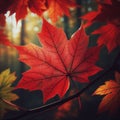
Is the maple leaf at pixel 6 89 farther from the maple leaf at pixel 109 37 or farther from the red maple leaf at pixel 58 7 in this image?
the maple leaf at pixel 109 37

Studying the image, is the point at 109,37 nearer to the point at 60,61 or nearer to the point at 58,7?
the point at 58,7

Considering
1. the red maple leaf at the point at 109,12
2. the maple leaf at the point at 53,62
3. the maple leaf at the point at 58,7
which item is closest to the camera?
the maple leaf at the point at 53,62

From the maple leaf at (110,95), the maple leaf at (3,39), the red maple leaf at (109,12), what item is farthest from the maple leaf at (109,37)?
the maple leaf at (3,39)

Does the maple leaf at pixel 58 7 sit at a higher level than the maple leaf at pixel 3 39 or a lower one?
higher

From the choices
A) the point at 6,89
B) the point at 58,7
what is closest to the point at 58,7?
the point at 58,7

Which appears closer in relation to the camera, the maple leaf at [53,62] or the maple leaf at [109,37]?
the maple leaf at [53,62]

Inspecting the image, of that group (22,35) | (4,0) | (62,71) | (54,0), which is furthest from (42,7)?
(22,35)
